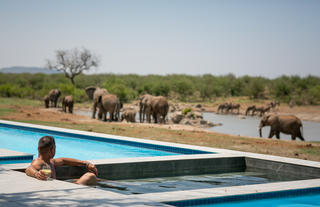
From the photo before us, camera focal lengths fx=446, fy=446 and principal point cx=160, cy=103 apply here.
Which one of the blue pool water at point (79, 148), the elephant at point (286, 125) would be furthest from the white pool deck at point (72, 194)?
the elephant at point (286, 125)

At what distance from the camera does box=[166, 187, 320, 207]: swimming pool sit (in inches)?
196

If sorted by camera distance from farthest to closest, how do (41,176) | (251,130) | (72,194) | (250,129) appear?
(250,129)
(251,130)
(41,176)
(72,194)

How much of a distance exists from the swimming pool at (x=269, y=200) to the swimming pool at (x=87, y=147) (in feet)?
12.9

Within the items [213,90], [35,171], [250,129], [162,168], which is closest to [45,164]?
[35,171]

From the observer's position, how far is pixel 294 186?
5895 millimetres

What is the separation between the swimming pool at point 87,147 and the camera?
10.4 meters

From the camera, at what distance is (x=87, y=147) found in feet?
37.5

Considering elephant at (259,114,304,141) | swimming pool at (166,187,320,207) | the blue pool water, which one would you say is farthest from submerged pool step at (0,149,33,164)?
elephant at (259,114,304,141)

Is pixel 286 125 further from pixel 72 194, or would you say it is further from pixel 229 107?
pixel 229 107

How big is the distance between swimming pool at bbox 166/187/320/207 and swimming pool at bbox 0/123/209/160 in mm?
3936

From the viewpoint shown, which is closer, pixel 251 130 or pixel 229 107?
pixel 251 130

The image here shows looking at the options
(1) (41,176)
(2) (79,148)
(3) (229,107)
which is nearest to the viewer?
(1) (41,176)

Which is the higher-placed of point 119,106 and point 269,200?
point 119,106

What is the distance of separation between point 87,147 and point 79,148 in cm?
21
